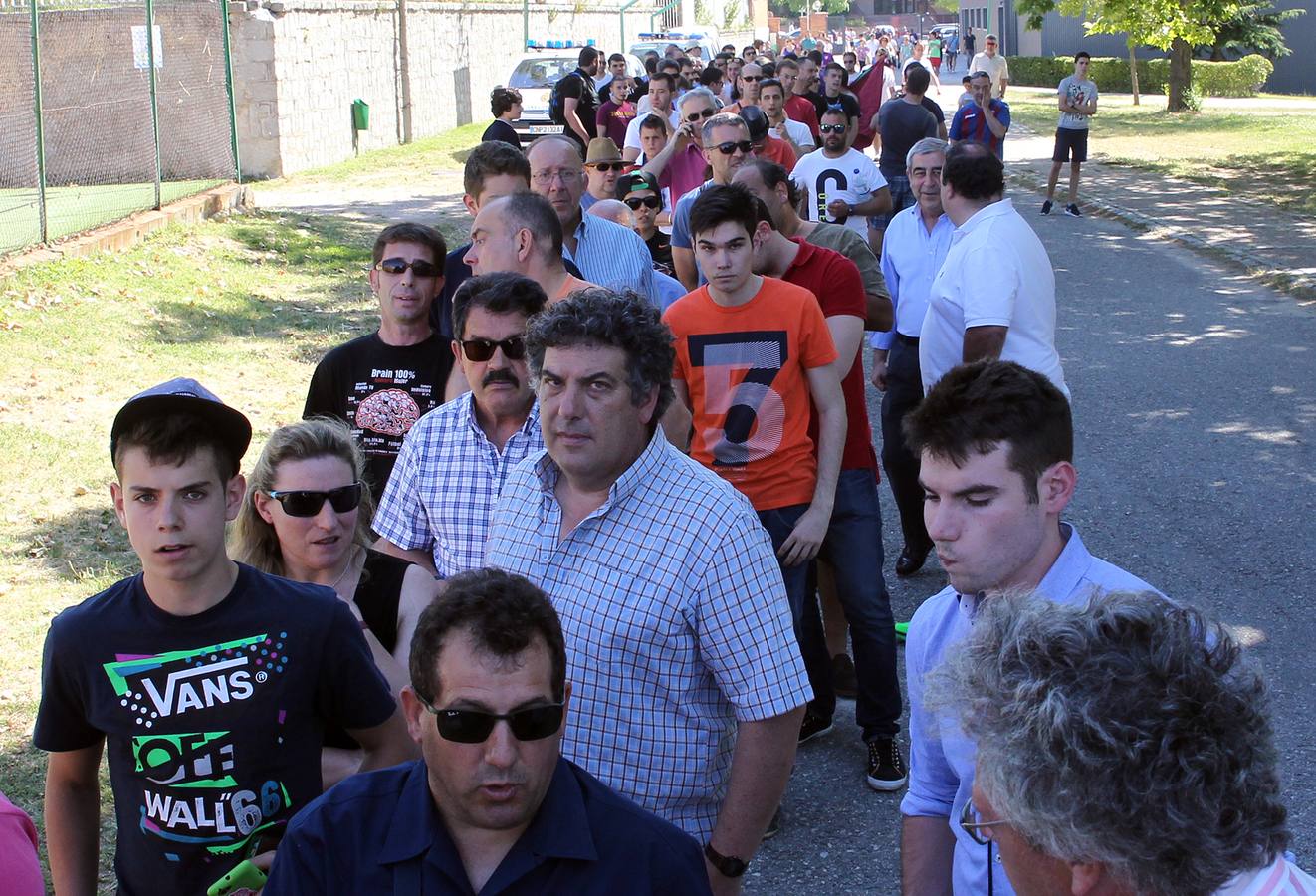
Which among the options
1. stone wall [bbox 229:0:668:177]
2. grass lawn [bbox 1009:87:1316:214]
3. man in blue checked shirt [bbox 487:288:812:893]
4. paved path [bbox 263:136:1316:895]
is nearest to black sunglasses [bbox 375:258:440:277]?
man in blue checked shirt [bbox 487:288:812:893]

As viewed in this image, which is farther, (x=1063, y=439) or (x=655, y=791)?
(x=655, y=791)

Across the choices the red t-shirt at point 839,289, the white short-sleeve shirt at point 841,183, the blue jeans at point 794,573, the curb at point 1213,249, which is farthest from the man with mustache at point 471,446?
the curb at point 1213,249

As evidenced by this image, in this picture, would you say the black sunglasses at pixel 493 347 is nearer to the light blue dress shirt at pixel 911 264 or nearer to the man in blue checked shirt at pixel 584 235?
the man in blue checked shirt at pixel 584 235

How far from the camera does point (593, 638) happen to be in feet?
9.92

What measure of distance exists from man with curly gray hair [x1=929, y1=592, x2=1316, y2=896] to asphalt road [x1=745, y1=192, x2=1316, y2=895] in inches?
110

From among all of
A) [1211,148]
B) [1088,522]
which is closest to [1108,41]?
[1211,148]

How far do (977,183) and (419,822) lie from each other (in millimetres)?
4202

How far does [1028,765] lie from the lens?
177 centimetres

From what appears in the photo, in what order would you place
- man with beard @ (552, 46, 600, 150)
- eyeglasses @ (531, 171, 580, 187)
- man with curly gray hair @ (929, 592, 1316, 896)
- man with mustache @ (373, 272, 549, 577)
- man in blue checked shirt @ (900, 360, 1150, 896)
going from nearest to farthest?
man with curly gray hair @ (929, 592, 1316, 896) → man in blue checked shirt @ (900, 360, 1150, 896) → man with mustache @ (373, 272, 549, 577) → eyeglasses @ (531, 171, 580, 187) → man with beard @ (552, 46, 600, 150)

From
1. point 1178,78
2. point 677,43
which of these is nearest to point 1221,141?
point 1178,78

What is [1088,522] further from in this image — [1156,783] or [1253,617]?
[1156,783]

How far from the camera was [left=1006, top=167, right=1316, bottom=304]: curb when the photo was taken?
13.7m

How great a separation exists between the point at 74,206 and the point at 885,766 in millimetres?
13508

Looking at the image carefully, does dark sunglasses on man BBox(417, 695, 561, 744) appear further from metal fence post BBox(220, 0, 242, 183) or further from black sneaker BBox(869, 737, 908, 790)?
metal fence post BBox(220, 0, 242, 183)
